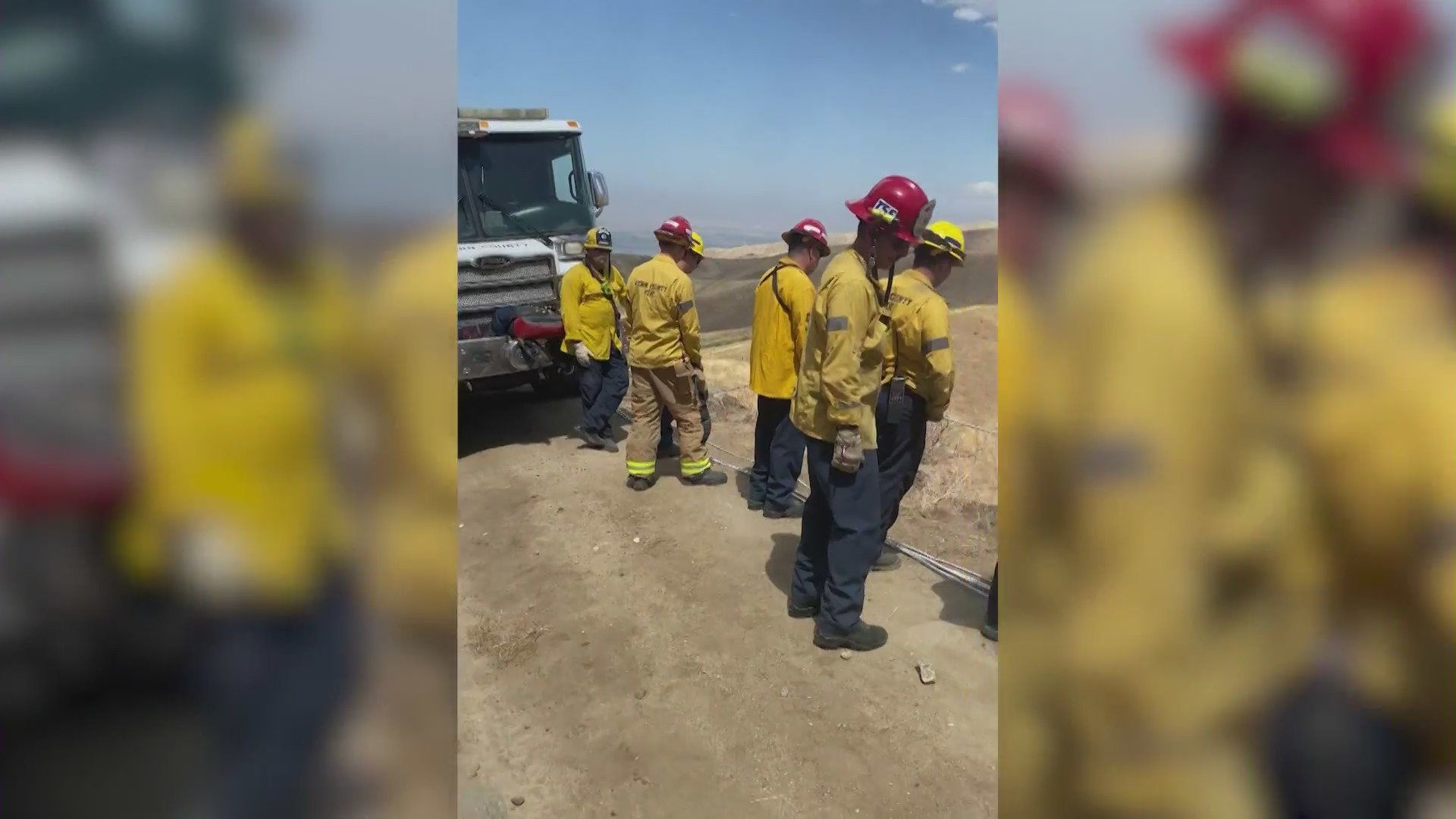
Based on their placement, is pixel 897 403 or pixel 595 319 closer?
pixel 897 403

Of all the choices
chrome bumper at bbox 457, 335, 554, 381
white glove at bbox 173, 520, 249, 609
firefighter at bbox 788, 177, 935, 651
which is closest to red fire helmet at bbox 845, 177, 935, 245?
firefighter at bbox 788, 177, 935, 651

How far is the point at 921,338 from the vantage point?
379cm

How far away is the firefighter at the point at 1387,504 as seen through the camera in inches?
28.2

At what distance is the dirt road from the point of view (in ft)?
9.14

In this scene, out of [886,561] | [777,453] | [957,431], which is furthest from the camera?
[957,431]

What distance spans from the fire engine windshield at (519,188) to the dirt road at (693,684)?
271 centimetres

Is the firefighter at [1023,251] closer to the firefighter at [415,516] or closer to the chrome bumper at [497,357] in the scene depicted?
the firefighter at [415,516]

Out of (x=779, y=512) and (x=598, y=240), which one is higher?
(x=598, y=240)

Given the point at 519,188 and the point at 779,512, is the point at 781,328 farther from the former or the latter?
the point at 519,188

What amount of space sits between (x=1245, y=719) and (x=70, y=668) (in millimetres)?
1045

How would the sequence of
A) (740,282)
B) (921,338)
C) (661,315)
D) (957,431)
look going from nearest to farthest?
(921,338) < (661,315) < (957,431) < (740,282)

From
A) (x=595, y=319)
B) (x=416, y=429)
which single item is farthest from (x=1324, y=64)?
(x=595, y=319)

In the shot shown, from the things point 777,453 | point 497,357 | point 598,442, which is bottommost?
point 598,442

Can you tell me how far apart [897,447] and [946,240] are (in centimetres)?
101
